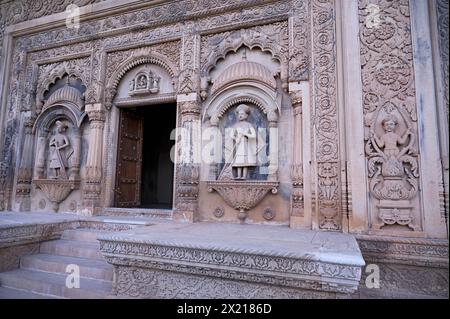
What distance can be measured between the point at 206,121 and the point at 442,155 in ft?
9.92

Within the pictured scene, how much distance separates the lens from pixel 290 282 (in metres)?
2.31

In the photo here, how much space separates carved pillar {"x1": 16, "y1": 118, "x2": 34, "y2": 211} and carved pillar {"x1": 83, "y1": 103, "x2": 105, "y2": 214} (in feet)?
4.71

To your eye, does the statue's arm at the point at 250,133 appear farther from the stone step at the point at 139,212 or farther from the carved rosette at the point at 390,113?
the stone step at the point at 139,212

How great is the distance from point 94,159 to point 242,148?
2.63m

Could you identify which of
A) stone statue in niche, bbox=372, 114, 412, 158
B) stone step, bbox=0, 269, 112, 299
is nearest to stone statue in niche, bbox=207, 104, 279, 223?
stone statue in niche, bbox=372, 114, 412, 158

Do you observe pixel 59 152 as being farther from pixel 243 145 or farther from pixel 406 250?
pixel 406 250

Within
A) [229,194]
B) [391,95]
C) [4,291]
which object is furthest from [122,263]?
[391,95]

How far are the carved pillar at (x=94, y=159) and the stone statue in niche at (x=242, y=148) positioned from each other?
7.30 ft

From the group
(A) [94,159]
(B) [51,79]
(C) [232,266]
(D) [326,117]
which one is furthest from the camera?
(B) [51,79]

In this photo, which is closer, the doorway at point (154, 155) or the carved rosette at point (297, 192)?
the carved rosette at point (297, 192)

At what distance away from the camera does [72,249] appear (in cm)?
384

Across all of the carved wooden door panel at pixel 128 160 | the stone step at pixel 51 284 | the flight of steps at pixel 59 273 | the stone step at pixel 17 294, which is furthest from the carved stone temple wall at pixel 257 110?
the stone step at pixel 17 294

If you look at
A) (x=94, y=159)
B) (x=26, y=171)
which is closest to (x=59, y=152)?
(x=26, y=171)

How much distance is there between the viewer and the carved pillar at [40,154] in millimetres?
5633
